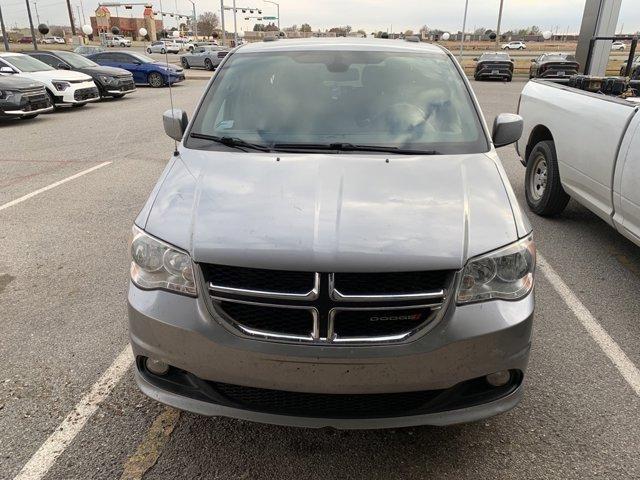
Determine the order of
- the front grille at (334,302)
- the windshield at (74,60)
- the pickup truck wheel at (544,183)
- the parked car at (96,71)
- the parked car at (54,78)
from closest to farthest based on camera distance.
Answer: the front grille at (334,302)
the pickup truck wheel at (544,183)
the parked car at (54,78)
the parked car at (96,71)
the windshield at (74,60)

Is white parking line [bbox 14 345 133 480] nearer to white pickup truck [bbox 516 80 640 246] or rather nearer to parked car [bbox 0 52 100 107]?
white pickup truck [bbox 516 80 640 246]

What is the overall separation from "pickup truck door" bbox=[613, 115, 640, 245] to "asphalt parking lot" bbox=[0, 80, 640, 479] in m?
0.53

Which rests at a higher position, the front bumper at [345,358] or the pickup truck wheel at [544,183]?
the front bumper at [345,358]

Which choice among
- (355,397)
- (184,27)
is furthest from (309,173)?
(184,27)

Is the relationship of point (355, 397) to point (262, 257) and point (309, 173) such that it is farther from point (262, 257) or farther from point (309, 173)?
point (309, 173)

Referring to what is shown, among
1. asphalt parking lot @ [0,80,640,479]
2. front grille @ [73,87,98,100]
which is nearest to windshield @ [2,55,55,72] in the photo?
front grille @ [73,87,98,100]

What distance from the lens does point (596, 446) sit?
99.8 inches

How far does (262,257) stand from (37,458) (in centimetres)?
150

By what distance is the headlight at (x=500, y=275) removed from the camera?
217 cm

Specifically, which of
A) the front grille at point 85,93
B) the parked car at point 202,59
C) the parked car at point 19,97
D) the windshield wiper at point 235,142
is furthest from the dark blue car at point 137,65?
the windshield wiper at point 235,142

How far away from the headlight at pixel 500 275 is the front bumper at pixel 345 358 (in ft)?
0.15

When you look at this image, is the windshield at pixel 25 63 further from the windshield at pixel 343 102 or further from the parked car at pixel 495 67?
the parked car at pixel 495 67

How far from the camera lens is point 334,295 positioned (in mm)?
2059

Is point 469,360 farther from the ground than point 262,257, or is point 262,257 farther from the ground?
point 262,257
